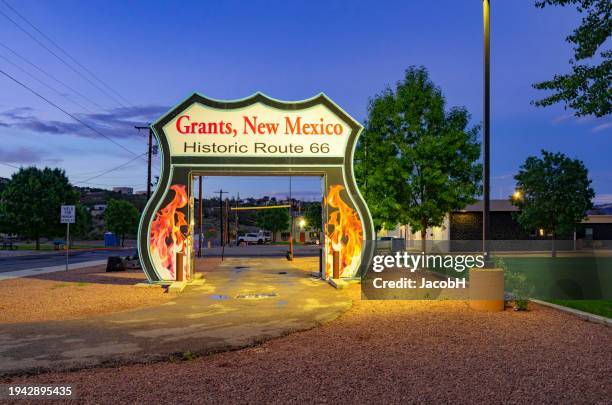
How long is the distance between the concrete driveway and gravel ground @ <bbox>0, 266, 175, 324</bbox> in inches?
40.1

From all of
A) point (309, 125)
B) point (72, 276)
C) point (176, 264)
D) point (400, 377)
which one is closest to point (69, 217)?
point (72, 276)

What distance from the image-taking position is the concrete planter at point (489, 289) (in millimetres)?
12094

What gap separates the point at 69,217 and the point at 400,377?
68.6 feet

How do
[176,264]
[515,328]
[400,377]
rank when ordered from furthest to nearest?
1. [176,264]
2. [515,328]
3. [400,377]

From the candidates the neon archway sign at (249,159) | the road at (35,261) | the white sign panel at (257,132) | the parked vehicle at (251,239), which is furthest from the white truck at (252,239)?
the white sign panel at (257,132)

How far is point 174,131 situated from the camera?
18.8 m

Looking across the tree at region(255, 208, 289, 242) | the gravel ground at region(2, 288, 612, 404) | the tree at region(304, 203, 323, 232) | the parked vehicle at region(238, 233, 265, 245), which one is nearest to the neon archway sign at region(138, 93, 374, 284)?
the gravel ground at region(2, 288, 612, 404)

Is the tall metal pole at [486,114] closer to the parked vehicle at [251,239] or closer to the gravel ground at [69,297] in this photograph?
the gravel ground at [69,297]

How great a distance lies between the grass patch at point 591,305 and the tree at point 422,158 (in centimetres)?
1001

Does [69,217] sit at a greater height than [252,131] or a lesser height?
lesser

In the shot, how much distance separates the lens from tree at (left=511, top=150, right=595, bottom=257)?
42.4 metres

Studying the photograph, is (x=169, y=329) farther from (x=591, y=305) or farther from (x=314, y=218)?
(x=314, y=218)

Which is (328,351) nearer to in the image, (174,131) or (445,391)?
(445,391)

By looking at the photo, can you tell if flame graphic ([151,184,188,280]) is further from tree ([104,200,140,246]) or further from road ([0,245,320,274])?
tree ([104,200,140,246])
